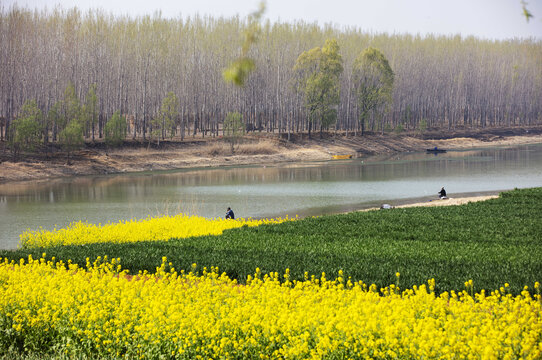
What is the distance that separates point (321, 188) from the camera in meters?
44.0

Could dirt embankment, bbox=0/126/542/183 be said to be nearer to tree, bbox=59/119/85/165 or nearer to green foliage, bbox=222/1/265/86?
tree, bbox=59/119/85/165

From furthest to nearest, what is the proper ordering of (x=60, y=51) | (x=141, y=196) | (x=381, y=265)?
1. (x=60, y=51)
2. (x=141, y=196)
3. (x=381, y=265)

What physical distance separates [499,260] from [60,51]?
70224 mm

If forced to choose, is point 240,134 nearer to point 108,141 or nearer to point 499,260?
point 108,141

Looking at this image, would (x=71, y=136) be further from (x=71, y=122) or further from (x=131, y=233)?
(x=131, y=233)

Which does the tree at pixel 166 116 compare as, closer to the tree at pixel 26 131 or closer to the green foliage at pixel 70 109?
the green foliage at pixel 70 109

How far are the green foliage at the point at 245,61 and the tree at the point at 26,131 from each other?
57626 mm

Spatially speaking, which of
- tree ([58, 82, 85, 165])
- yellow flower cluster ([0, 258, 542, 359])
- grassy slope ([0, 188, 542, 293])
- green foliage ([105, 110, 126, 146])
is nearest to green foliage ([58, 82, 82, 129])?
tree ([58, 82, 85, 165])

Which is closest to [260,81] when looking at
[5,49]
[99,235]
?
[5,49]

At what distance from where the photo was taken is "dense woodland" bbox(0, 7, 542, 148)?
69.2 meters

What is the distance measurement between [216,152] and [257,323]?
65.0 meters

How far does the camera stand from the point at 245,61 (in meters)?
3.00

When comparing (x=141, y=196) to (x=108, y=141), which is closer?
(x=141, y=196)

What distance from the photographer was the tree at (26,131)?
180 ft
